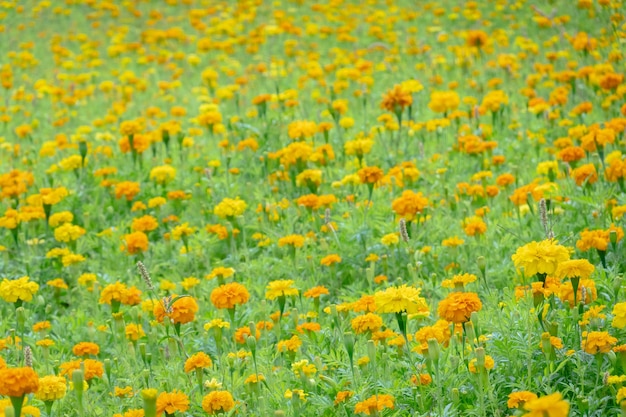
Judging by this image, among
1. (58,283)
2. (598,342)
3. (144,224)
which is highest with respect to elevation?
(598,342)

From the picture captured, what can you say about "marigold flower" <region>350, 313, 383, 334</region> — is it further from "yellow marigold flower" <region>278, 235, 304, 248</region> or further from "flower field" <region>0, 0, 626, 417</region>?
"yellow marigold flower" <region>278, 235, 304, 248</region>

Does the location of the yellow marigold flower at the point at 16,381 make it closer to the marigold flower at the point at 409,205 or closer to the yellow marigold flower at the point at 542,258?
the yellow marigold flower at the point at 542,258

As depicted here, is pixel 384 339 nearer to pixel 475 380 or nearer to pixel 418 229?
pixel 475 380

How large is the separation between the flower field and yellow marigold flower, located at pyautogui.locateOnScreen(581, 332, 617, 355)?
0.02m

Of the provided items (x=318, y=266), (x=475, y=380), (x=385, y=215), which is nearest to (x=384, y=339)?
(x=475, y=380)

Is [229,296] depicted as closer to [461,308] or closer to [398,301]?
[398,301]

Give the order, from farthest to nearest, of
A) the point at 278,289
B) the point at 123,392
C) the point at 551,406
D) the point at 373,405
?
1. the point at 278,289
2. the point at 123,392
3. the point at 373,405
4. the point at 551,406

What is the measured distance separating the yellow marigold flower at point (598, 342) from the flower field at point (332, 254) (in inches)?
0.7

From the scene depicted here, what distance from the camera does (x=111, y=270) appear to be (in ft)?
14.5

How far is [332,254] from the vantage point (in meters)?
3.96

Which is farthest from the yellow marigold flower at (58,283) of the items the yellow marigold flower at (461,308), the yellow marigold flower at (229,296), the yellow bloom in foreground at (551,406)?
the yellow bloom in foreground at (551,406)

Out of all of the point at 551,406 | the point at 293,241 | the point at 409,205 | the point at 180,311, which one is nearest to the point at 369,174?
the point at 409,205

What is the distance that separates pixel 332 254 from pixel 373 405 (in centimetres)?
155

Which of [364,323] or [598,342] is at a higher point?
[598,342]
